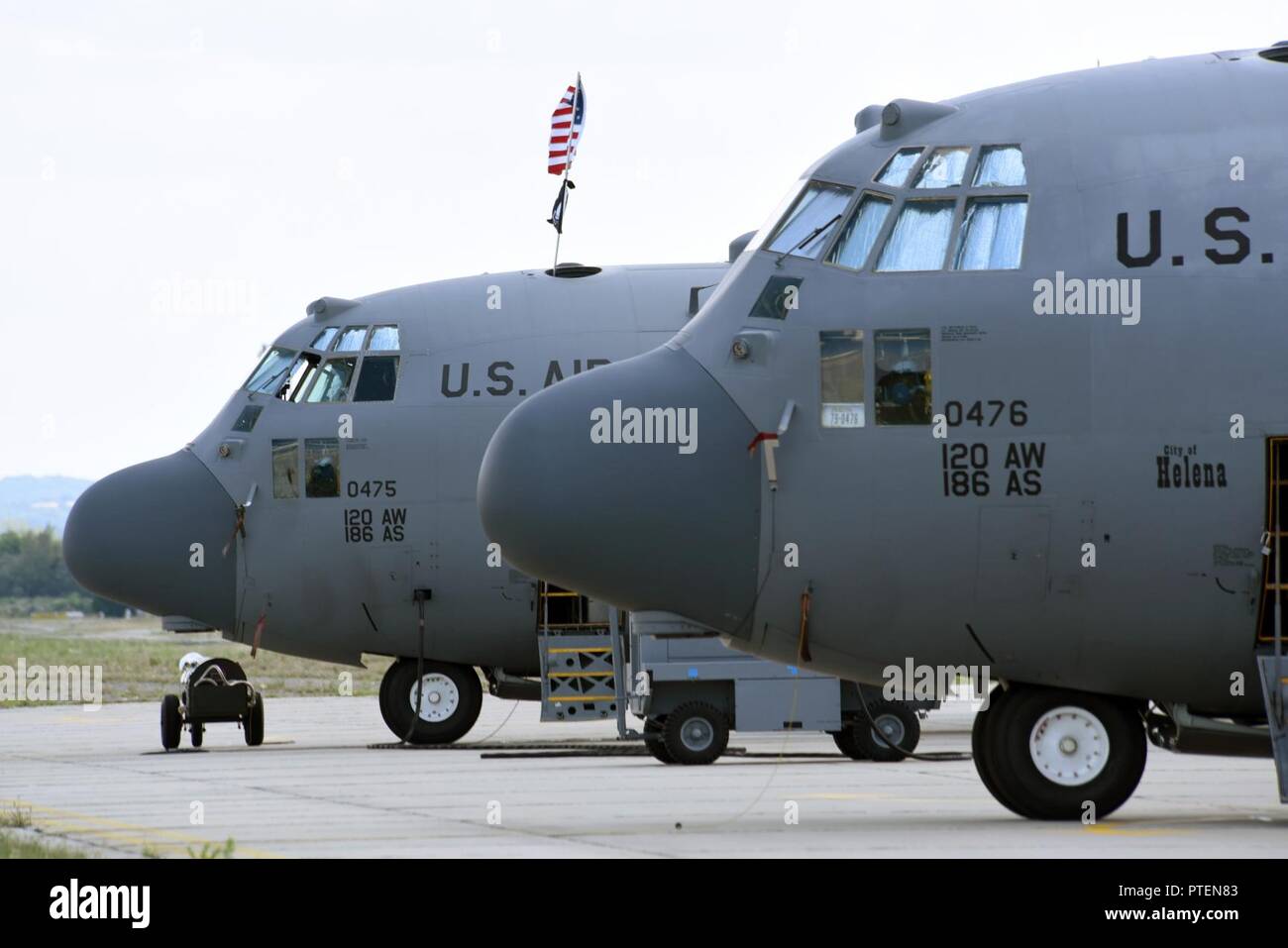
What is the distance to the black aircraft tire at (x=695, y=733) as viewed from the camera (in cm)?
2164

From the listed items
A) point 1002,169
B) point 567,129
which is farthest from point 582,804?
point 567,129

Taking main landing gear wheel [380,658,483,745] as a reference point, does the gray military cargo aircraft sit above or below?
above

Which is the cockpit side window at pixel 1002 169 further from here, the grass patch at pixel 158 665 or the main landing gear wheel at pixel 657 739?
the grass patch at pixel 158 665

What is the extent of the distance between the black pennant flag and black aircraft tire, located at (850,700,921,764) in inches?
324

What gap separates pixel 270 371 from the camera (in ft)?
83.9

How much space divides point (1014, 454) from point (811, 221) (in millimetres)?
2269

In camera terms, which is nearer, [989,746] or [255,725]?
[989,746]

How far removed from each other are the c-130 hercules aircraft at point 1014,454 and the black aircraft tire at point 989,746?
1.3 inches

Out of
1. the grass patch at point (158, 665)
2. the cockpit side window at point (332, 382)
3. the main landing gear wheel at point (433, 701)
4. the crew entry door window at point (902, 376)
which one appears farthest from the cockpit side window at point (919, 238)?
the grass patch at point (158, 665)

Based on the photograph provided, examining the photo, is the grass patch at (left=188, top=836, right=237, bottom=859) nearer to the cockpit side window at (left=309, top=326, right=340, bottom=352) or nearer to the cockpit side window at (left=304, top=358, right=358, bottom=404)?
the cockpit side window at (left=304, top=358, right=358, bottom=404)

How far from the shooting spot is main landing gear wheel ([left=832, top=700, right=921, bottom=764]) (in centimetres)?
2245

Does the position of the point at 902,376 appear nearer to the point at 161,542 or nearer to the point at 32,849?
the point at 32,849

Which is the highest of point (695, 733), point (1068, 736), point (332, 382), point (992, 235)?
point (332, 382)

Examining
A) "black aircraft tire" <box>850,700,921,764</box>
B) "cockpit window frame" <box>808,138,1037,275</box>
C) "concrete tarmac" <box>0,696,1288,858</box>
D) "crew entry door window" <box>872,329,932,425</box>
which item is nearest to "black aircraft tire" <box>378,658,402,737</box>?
"concrete tarmac" <box>0,696,1288,858</box>
